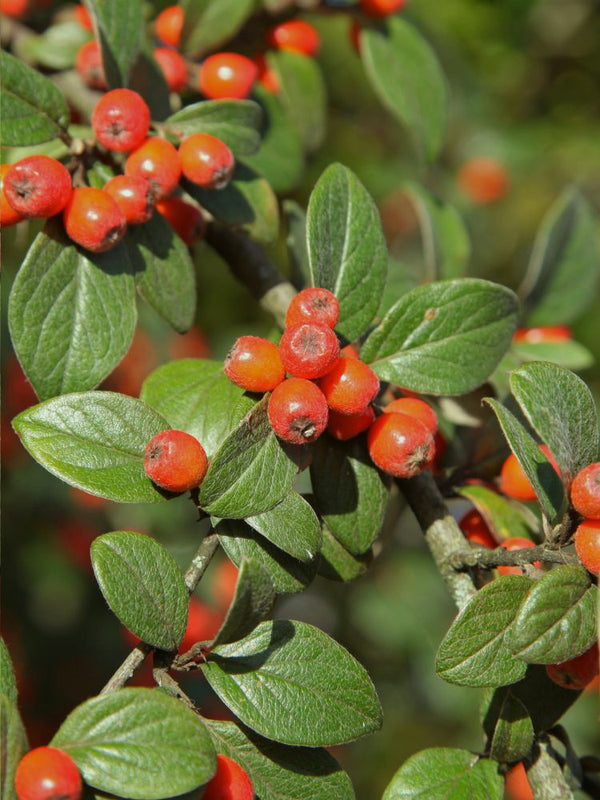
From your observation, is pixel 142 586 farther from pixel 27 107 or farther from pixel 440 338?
pixel 27 107

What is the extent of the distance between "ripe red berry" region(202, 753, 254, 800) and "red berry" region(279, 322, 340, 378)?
53 cm

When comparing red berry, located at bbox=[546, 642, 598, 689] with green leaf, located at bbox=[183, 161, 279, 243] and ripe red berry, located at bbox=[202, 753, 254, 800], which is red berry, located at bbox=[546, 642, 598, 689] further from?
green leaf, located at bbox=[183, 161, 279, 243]

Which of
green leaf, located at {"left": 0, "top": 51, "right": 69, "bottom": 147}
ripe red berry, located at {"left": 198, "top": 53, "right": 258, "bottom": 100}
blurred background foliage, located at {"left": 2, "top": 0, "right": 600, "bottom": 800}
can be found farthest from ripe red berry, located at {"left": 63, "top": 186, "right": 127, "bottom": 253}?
blurred background foliage, located at {"left": 2, "top": 0, "right": 600, "bottom": 800}

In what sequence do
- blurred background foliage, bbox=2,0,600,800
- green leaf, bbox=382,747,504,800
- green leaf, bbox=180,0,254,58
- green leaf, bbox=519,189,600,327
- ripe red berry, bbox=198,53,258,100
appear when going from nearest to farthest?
1. green leaf, bbox=382,747,504,800
2. ripe red berry, bbox=198,53,258,100
3. green leaf, bbox=180,0,254,58
4. green leaf, bbox=519,189,600,327
5. blurred background foliage, bbox=2,0,600,800

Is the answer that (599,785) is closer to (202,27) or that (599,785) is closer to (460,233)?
(460,233)

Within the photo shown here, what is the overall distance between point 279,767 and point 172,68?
1375 mm

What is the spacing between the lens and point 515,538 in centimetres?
147

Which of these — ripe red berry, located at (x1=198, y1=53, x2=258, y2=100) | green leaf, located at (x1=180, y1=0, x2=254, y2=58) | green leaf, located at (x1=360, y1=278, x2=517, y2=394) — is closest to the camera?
green leaf, located at (x1=360, y1=278, x2=517, y2=394)

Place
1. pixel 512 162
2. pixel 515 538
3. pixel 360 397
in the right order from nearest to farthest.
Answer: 1. pixel 360 397
2. pixel 515 538
3. pixel 512 162

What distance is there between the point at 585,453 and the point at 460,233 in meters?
1.09

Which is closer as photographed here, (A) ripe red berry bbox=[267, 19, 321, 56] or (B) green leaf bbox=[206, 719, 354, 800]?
(B) green leaf bbox=[206, 719, 354, 800]

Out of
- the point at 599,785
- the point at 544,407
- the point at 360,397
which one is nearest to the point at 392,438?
the point at 360,397

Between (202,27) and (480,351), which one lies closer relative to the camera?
(480,351)

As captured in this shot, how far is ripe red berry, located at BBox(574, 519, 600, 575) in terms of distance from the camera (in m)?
1.20
